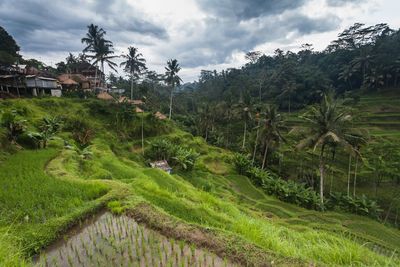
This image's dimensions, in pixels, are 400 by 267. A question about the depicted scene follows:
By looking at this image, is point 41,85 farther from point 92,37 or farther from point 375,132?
point 375,132

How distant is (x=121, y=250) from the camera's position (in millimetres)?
4953

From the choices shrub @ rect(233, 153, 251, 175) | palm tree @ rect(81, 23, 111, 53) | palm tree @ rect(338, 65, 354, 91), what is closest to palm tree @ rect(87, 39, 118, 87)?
palm tree @ rect(81, 23, 111, 53)

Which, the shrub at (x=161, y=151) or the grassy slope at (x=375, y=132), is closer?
the shrub at (x=161, y=151)

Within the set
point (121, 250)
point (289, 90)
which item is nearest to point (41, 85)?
point (121, 250)

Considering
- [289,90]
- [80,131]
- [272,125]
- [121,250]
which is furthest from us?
[289,90]

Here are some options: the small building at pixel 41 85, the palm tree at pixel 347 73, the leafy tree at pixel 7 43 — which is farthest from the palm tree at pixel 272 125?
the palm tree at pixel 347 73

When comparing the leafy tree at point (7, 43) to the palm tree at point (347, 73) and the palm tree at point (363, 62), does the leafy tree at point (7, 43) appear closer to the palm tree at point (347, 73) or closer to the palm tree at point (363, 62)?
the palm tree at point (347, 73)

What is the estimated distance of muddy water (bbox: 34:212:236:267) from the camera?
459 cm

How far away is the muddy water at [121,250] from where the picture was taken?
459 centimetres

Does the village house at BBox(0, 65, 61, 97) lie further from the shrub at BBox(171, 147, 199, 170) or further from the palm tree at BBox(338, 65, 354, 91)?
the palm tree at BBox(338, 65, 354, 91)

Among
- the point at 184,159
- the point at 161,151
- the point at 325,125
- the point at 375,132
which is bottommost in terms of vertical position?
the point at 184,159

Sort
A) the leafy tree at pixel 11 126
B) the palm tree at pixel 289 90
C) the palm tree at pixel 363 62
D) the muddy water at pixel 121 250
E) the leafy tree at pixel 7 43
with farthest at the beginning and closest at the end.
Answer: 1. the palm tree at pixel 289 90
2. the palm tree at pixel 363 62
3. the leafy tree at pixel 7 43
4. the leafy tree at pixel 11 126
5. the muddy water at pixel 121 250

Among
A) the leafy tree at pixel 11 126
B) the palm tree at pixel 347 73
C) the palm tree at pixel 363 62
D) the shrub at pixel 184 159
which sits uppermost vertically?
the palm tree at pixel 363 62

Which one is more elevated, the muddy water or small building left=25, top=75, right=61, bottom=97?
small building left=25, top=75, right=61, bottom=97
